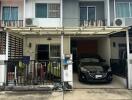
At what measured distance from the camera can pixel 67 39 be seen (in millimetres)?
16078

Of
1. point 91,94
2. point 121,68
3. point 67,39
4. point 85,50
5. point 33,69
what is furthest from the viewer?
point 85,50

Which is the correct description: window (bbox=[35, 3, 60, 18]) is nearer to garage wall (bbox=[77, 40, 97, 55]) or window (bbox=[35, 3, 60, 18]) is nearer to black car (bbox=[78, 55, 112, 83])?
garage wall (bbox=[77, 40, 97, 55])

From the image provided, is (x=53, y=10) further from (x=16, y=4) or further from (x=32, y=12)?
(x=16, y=4)

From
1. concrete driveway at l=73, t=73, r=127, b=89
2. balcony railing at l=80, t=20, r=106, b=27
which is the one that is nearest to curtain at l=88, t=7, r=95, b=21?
balcony railing at l=80, t=20, r=106, b=27

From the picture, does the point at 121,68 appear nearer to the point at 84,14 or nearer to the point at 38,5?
the point at 84,14

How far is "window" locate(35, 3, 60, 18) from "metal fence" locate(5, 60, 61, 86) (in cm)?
647

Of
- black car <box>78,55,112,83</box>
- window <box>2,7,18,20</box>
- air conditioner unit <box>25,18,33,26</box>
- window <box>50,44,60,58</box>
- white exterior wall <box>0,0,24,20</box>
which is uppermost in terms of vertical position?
white exterior wall <box>0,0,24,20</box>

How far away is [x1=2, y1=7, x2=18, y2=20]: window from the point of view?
57.6 feet

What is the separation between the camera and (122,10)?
17766mm

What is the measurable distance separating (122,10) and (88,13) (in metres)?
2.79

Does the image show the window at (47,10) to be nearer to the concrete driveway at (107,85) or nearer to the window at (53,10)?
the window at (53,10)

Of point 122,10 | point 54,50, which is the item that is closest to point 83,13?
point 122,10

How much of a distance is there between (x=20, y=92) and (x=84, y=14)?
10.3 meters

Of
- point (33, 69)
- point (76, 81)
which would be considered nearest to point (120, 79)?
point (76, 81)
